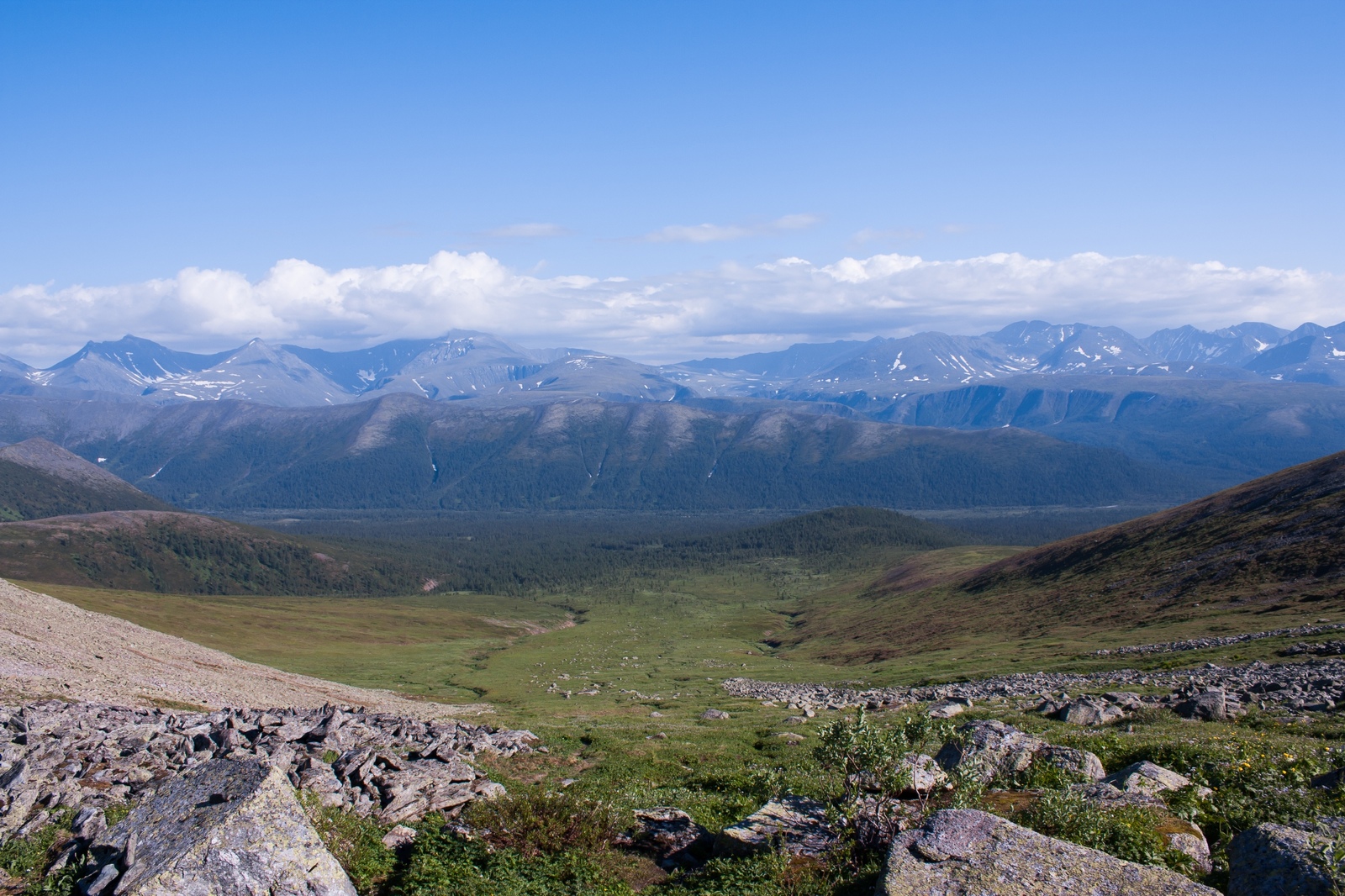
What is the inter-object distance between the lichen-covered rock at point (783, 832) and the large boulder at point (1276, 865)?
7017 millimetres

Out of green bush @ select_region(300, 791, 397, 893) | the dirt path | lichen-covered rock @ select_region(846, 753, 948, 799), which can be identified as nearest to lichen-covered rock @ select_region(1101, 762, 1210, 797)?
lichen-covered rock @ select_region(846, 753, 948, 799)

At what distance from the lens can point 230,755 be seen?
2372cm

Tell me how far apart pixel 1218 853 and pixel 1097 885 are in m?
4.00

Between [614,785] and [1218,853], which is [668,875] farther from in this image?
[1218,853]

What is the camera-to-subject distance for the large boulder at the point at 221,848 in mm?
13758

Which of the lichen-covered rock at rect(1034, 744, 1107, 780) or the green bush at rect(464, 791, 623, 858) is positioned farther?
the lichen-covered rock at rect(1034, 744, 1107, 780)

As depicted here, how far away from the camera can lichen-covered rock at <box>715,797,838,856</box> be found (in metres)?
16.3

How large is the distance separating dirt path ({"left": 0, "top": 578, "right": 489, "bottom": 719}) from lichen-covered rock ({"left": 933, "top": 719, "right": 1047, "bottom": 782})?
31.6m

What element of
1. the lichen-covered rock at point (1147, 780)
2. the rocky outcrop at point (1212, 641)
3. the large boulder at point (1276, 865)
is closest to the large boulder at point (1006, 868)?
the large boulder at point (1276, 865)

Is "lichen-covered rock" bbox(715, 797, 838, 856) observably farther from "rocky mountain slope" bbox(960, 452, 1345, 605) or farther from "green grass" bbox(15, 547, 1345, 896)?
"rocky mountain slope" bbox(960, 452, 1345, 605)

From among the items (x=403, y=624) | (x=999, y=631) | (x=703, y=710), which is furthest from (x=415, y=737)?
(x=403, y=624)

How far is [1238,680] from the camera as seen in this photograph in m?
40.5

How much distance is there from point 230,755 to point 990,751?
73.8 feet

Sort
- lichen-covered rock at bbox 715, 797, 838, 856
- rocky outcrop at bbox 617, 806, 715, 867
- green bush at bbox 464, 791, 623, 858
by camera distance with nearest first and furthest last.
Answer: lichen-covered rock at bbox 715, 797, 838, 856 → green bush at bbox 464, 791, 623, 858 → rocky outcrop at bbox 617, 806, 715, 867
